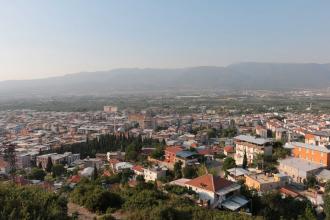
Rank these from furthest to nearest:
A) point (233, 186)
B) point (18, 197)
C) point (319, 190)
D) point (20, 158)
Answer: point (20, 158), point (319, 190), point (233, 186), point (18, 197)

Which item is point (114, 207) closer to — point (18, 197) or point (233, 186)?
point (18, 197)

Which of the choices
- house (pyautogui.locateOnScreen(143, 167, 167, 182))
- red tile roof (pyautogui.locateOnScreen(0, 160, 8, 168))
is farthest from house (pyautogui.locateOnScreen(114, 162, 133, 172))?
red tile roof (pyautogui.locateOnScreen(0, 160, 8, 168))

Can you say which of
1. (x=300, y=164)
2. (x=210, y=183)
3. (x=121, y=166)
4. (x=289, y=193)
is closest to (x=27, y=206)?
(x=210, y=183)

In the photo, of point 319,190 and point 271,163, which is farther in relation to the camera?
point 271,163

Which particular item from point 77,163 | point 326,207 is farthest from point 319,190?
point 77,163

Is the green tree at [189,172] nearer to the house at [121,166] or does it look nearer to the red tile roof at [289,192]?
the house at [121,166]

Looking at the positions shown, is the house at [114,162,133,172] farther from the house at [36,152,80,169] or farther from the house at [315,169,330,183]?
the house at [315,169,330,183]
